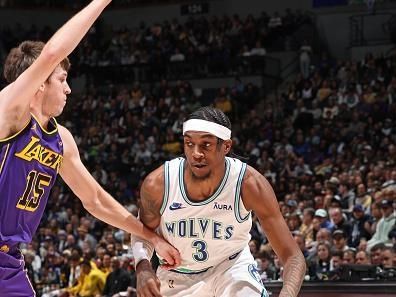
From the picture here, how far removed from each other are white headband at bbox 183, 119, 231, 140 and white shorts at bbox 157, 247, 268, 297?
2.20 feet

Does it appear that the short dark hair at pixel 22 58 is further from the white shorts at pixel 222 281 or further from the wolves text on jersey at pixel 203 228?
the white shorts at pixel 222 281

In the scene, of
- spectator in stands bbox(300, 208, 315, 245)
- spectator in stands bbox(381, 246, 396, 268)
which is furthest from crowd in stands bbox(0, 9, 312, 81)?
spectator in stands bbox(381, 246, 396, 268)

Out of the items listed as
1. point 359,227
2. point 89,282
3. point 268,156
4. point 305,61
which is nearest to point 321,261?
point 359,227

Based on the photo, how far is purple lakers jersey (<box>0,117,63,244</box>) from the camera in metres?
3.15

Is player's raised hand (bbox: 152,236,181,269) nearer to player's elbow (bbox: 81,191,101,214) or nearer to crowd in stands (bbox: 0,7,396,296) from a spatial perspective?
player's elbow (bbox: 81,191,101,214)

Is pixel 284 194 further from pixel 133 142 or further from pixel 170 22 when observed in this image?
pixel 170 22

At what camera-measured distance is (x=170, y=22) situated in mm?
22312

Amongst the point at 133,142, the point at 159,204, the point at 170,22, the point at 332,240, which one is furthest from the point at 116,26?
the point at 159,204

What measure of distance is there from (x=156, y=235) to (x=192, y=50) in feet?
52.5

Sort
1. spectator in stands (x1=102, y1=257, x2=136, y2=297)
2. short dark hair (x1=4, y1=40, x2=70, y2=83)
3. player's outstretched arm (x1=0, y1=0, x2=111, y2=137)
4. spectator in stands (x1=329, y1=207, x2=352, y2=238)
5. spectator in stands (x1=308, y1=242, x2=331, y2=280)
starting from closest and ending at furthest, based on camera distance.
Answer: player's outstretched arm (x1=0, y1=0, x2=111, y2=137) → short dark hair (x1=4, y1=40, x2=70, y2=83) → spectator in stands (x1=308, y1=242, x2=331, y2=280) → spectator in stands (x1=329, y1=207, x2=352, y2=238) → spectator in stands (x1=102, y1=257, x2=136, y2=297)

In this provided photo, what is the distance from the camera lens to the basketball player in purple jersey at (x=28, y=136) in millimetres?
2998

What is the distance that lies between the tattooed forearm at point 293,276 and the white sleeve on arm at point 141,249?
0.74 meters

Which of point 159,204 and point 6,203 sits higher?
point 6,203

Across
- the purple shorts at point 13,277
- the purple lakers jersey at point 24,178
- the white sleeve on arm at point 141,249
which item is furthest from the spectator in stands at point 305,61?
the purple shorts at point 13,277
